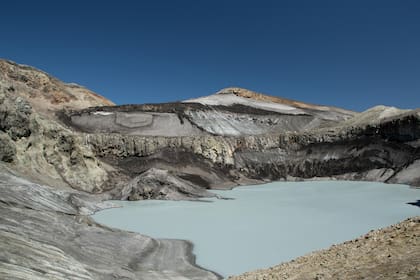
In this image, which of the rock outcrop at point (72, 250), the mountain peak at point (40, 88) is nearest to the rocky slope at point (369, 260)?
the rock outcrop at point (72, 250)

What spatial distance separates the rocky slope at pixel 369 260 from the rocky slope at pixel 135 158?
142 inches

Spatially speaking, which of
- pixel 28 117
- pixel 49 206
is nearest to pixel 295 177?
pixel 28 117

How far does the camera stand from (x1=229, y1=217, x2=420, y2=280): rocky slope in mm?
6355

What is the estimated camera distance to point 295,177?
153 feet

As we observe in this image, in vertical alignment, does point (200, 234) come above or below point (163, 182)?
below

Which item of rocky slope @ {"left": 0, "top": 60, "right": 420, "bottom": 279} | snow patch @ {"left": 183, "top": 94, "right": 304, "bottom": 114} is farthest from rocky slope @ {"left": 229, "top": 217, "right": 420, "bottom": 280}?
snow patch @ {"left": 183, "top": 94, "right": 304, "bottom": 114}

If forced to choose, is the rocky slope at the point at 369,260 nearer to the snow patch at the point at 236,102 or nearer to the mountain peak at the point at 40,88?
the mountain peak at the point at 40,88

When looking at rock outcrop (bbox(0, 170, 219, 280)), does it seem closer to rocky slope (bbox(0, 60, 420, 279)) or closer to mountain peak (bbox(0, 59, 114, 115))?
rocky slope (bbox(0, 60, 420, 279))

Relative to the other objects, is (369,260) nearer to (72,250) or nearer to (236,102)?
(72,250)

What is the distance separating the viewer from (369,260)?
729cm

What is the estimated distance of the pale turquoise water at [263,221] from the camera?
44.8 ft

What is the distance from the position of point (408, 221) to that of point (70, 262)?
759cm

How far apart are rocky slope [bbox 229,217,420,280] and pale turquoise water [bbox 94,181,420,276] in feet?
11.2

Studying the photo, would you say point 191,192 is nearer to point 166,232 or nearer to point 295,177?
point 166,232
